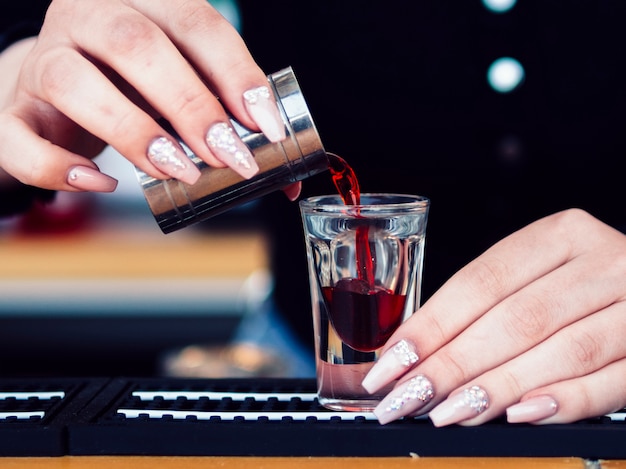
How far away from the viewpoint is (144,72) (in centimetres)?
75

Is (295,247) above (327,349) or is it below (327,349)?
below

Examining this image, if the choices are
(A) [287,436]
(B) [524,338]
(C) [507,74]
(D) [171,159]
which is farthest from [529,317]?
(C) [507,74]

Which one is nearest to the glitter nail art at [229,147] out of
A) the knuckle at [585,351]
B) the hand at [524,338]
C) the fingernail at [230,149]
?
the fingernail at [230,149]

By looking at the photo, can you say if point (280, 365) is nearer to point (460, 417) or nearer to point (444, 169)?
point (444, 169)

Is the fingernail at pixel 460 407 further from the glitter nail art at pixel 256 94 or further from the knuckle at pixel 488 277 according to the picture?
the glitter nail art at pixel 256 94

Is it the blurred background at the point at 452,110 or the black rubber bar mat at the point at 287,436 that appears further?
the blurred background at the point at 452,110

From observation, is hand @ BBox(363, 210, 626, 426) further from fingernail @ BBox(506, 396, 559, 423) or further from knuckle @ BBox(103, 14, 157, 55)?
knuckle @ BBox(103, 14, 157, 55)

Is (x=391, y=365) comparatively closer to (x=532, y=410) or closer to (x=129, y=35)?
(x=532, y=410)

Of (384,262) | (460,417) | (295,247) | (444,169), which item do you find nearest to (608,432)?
(460,417)

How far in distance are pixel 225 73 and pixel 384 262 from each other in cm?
A: 22

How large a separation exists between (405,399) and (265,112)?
0.89 ft

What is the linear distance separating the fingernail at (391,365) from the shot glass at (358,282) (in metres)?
0.02

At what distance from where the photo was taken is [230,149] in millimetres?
738

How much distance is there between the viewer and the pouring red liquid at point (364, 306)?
77 centimetres
